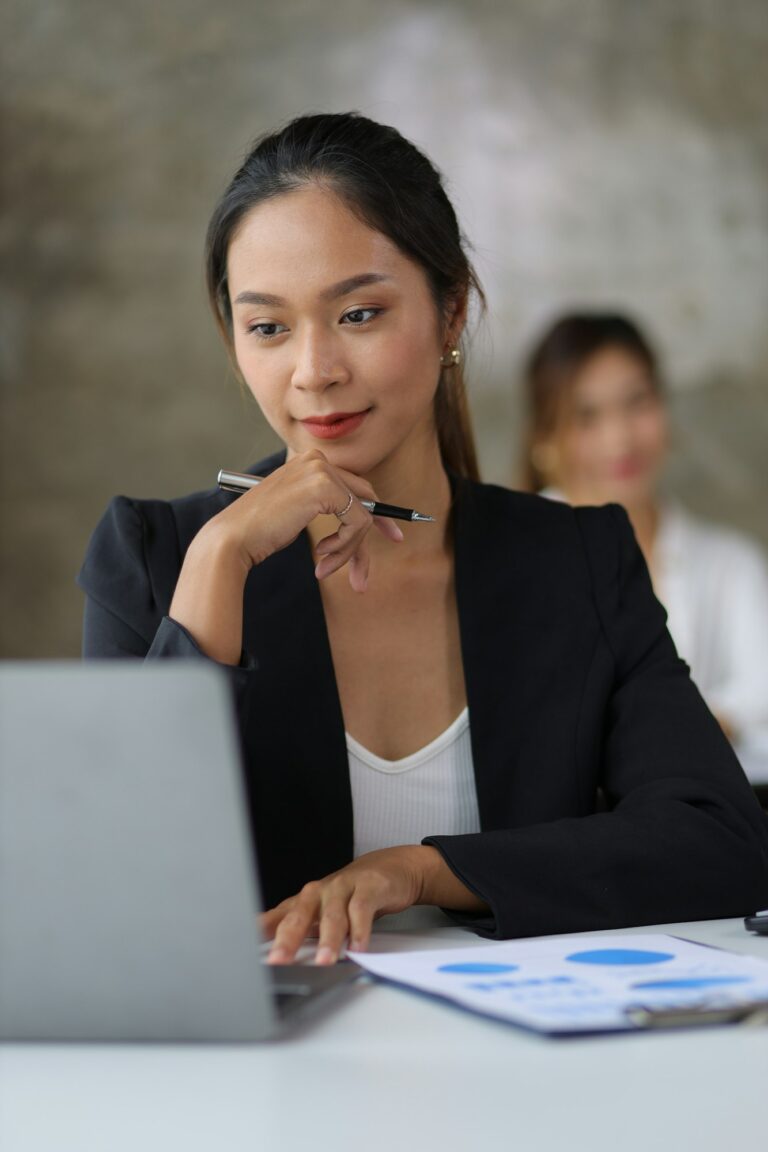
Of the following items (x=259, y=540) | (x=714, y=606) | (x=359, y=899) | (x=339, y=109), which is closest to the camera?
(x=359, y=899)

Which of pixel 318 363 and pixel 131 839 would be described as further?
pixel 318 363

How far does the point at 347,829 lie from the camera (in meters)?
1.51

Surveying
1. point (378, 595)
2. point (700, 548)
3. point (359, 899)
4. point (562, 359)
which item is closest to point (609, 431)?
point (562, 359)

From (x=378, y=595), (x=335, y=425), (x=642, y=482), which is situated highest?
(x=642, y=482)

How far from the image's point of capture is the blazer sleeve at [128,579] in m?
1.54

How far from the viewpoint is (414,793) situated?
158 cm

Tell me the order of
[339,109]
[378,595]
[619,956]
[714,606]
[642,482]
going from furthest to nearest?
[339,109] → [642,482] → [714,606] → [378,595] → [619,956]

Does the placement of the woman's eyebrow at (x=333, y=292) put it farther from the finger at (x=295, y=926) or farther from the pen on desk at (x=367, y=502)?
the finger at (x=295, y=926)

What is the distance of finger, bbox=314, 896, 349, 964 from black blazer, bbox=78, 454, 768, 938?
0.26m

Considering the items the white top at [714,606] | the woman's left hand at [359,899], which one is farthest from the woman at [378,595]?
the white top at [714,606]

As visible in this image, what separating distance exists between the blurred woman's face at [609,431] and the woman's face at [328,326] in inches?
88.8

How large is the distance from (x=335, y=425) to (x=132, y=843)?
0.89 metres

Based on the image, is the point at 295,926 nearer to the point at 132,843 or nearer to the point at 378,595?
the point at 132,843

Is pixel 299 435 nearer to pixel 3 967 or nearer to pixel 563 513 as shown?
pixel 563 513
